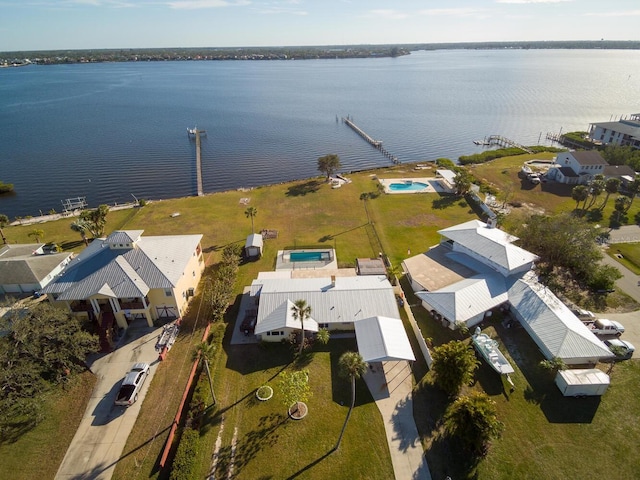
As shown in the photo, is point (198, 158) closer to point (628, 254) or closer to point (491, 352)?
point (491, 352)

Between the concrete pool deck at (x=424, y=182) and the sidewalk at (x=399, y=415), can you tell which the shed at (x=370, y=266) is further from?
the concrete pool deck at (x=424, y=182)

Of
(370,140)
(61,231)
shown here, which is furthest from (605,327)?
(370,140)

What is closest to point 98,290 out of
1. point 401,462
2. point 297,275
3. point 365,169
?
point 297,275

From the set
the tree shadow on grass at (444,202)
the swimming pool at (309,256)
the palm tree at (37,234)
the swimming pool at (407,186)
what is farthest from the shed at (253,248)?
the swimming pool at (407,186)

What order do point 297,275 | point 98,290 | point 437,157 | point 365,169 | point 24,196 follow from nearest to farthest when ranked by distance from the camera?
point 98,290 < point 297,275 < point 24,196 < point 365,169 < point 437,157

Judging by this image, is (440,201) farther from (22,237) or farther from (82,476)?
(22,237)

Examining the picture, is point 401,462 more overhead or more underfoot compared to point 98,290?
more underfoot
